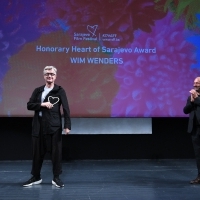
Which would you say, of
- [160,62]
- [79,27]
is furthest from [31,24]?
[160,62]

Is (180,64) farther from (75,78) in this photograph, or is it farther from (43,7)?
(43,7)

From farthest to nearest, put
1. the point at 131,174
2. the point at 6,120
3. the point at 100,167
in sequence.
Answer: the point at 6,120
the point at 100,167
the point at 131,174

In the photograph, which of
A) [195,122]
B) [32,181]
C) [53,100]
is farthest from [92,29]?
[32,181]

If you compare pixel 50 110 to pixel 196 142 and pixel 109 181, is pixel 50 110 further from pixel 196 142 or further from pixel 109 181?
pixel 196 142

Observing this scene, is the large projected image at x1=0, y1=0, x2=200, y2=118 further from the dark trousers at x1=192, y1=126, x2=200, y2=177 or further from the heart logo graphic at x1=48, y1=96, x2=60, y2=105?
the heart logo graphic at x1=48, y1=96, x2=60, y2=105

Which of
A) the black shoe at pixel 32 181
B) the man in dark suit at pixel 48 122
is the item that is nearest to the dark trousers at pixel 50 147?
the man in dark suit at pixel 48 122

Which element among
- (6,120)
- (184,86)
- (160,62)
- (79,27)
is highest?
(79,27)

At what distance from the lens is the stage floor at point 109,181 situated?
3502 mm

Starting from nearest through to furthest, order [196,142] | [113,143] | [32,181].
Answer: [32,181] < [196,142] < [113,143]

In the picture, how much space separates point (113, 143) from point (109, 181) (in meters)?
1.62

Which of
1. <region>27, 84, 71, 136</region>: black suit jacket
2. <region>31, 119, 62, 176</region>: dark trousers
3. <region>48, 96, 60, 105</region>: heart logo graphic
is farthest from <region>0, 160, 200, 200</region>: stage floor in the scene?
<region>48, 96, 60, 105</region>: heart logo graphic

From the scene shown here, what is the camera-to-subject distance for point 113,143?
5812 mm

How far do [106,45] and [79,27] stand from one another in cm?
46

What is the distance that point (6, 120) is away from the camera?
5.68 meters
